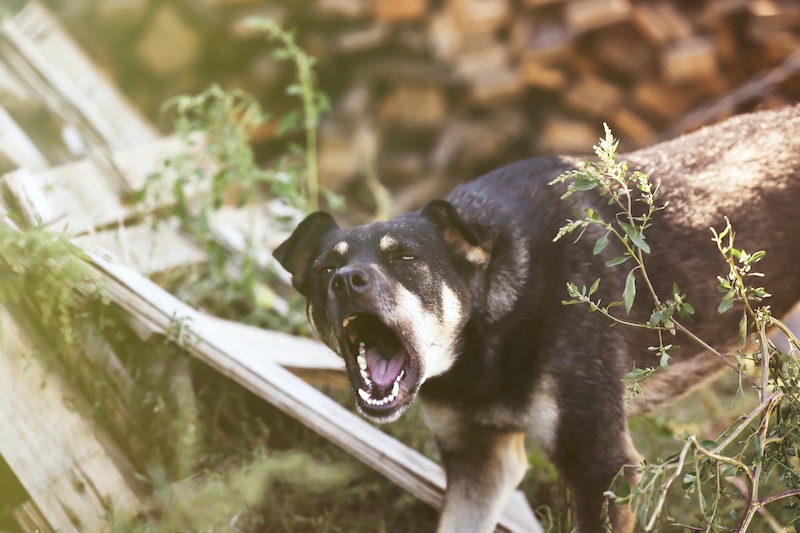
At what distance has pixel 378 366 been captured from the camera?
9.24 feet

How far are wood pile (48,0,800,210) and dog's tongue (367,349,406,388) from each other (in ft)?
9.56

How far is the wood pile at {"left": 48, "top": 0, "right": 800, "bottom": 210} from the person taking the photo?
5.70m

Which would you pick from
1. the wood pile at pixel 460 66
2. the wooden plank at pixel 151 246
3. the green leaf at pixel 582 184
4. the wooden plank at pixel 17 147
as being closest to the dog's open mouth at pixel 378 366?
the green leaf at pixel 582 184

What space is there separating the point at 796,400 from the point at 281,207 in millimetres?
3058

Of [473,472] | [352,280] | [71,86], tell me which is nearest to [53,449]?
[352,280]

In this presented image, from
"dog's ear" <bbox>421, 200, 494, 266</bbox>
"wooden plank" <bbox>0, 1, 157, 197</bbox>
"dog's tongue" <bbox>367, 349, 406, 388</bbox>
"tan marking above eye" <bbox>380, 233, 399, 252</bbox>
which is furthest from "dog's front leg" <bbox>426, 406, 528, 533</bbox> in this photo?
"wooden plank" <bbox>0, 1, 157, 197</bbox>

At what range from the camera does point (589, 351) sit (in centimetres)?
282

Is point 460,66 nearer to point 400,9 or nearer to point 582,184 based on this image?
point 400,9

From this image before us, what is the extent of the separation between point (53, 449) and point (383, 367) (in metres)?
1.10

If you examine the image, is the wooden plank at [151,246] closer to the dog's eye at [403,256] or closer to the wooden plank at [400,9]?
the dog's eye at [403,256]

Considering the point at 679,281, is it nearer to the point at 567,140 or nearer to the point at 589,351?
the point at 589,351

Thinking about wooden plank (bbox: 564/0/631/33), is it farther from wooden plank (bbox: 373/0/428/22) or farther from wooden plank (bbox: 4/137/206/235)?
wooden plank (bbox: 4/137/206/235)

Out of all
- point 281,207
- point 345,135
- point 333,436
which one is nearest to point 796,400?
point 333,436

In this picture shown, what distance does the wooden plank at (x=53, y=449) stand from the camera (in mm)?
2770
